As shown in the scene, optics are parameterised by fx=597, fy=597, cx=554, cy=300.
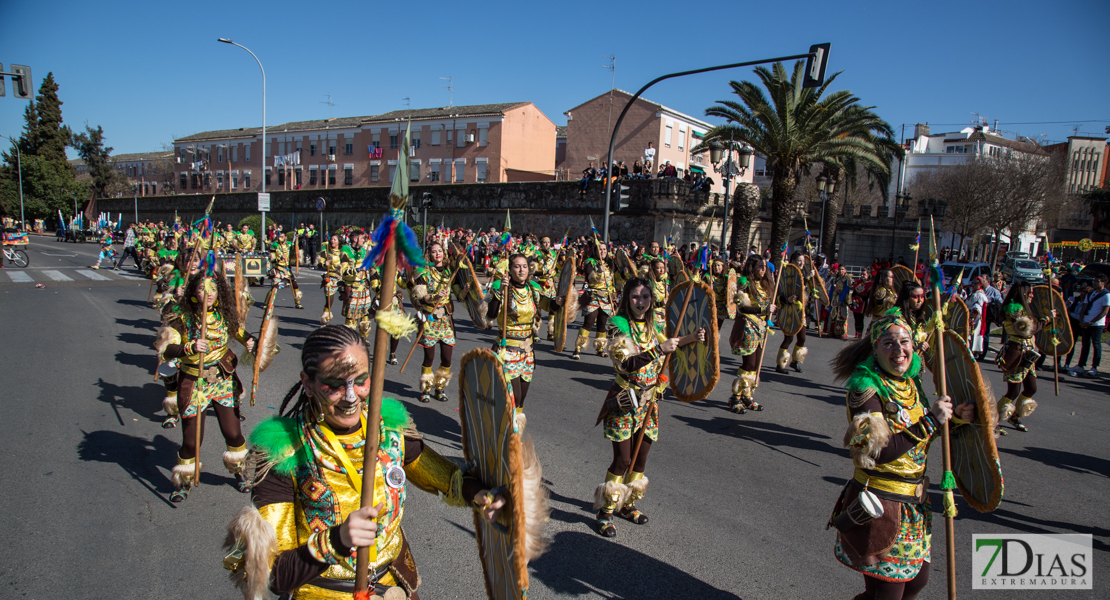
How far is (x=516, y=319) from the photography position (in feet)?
20.8

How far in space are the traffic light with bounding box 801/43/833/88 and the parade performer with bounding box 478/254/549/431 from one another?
7487 mm

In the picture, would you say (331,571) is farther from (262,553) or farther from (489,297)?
(489,297)

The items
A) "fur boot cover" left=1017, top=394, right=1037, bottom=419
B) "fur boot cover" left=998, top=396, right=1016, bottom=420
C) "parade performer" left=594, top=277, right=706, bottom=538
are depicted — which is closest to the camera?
"parade performer" left=594, top=277, right=706, bottom=538

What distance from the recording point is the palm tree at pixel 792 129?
1925cm

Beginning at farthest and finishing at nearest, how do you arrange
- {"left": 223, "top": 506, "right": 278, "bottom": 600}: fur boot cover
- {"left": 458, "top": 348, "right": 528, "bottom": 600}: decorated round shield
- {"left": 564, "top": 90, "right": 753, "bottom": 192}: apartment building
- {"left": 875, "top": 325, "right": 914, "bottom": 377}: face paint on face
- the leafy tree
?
the leafy tree, {"left": 564, "top": 90, "right": 753, "bottom": 192}: apartment building, {"left": 875, "top": 325, "right": 914, "bottom": 377}: face paint on face, {"left": 223, "top": 506, "right": 278, "bottom": 600}: fur boot cover, {"left": 458, "top": 348, "right": 528, "bottom": 600}: decorated round shield

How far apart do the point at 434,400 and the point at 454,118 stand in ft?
146

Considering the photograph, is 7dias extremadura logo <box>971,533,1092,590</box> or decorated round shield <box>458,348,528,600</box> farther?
7dias extremadura logo <box>971,533,1092,590</box>

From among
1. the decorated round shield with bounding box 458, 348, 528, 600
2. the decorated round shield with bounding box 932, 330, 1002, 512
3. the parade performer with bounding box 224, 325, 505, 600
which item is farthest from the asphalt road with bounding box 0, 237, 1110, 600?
the decorated round shield with bounding box 458, 348, 528, 600

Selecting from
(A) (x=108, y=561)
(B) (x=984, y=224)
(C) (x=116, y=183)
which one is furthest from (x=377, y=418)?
(C) (x=116, y=183)

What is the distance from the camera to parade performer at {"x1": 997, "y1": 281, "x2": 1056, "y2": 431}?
705cm

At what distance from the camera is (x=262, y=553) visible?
1903 millimetres

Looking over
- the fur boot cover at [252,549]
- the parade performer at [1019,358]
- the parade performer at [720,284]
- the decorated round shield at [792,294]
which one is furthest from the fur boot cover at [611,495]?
the decorated round shield at [792,294]

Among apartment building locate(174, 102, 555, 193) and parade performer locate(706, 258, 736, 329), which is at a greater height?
apartment building locate(174, 102, 555, 193)

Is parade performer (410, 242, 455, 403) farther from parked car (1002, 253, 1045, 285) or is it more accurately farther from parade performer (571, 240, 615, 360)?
parked car (1002, 253, 1045, 285)
